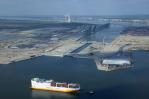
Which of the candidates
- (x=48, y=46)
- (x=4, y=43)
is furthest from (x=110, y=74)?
(x=4, y=43)

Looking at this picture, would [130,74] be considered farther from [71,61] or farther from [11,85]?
[11,85]

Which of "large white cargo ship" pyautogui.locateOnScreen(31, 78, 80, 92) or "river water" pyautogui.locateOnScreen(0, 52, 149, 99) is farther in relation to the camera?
"large white cargo ship" pyautogui.locateOnScreen(31, 78, 80, 92)

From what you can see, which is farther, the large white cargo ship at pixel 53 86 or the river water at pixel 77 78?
the large white cargo ship at pixel 53 86

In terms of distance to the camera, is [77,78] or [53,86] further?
[77,78]
